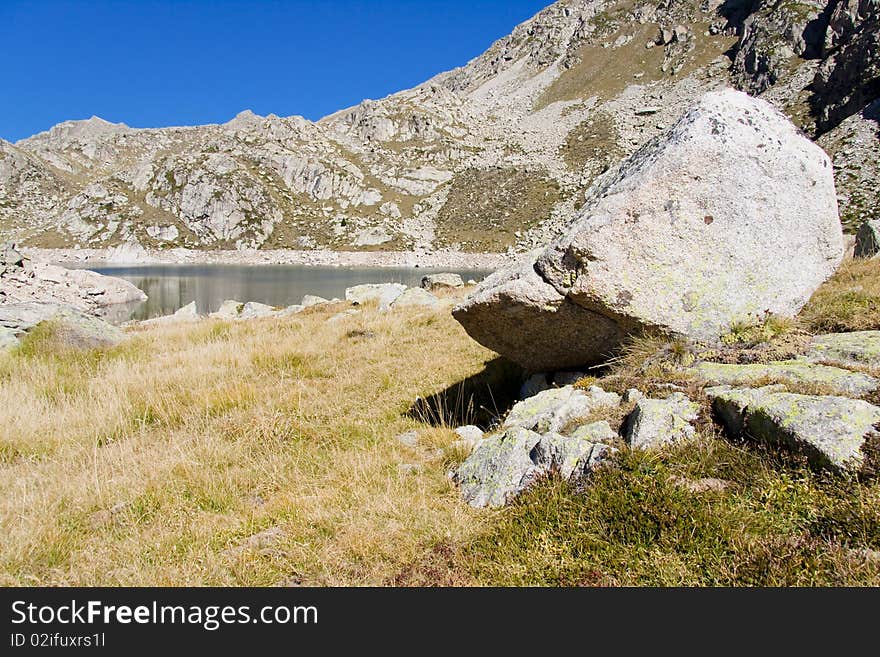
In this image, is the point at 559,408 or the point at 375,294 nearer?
the point at 559,408

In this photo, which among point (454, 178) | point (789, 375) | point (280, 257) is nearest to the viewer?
point (789, 375)

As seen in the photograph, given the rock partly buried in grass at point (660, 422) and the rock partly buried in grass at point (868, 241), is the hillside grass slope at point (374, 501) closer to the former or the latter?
the rock partly buried in grass at point (660, 422)

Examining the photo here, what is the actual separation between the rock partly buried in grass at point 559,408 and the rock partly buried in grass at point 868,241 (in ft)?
51.4

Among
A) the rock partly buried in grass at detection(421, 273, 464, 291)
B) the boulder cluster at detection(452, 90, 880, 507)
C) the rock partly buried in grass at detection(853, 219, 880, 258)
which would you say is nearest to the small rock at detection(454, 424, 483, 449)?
the boulder cluster at detection(452, 90, 880, 507)

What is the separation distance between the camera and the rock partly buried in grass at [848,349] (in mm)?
4848

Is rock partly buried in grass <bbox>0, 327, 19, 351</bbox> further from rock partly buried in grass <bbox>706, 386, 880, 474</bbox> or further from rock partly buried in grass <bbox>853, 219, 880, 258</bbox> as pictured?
rock partly buried in grass <bbox>853, 219, 880, 258</bbox>

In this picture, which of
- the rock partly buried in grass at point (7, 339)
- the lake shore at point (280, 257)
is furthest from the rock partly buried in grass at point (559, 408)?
the lake shore at point (280, 257)

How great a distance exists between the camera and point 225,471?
5359 mm

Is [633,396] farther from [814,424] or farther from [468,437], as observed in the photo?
[468,437]

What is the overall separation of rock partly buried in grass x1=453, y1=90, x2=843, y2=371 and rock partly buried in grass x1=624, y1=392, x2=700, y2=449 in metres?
2.08

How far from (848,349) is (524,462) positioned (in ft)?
12.7

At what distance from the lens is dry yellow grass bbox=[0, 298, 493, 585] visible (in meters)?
3.68

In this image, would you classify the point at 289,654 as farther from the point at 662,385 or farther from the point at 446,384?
the point at 446,384

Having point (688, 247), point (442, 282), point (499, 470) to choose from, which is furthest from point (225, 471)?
point (442, 282)
